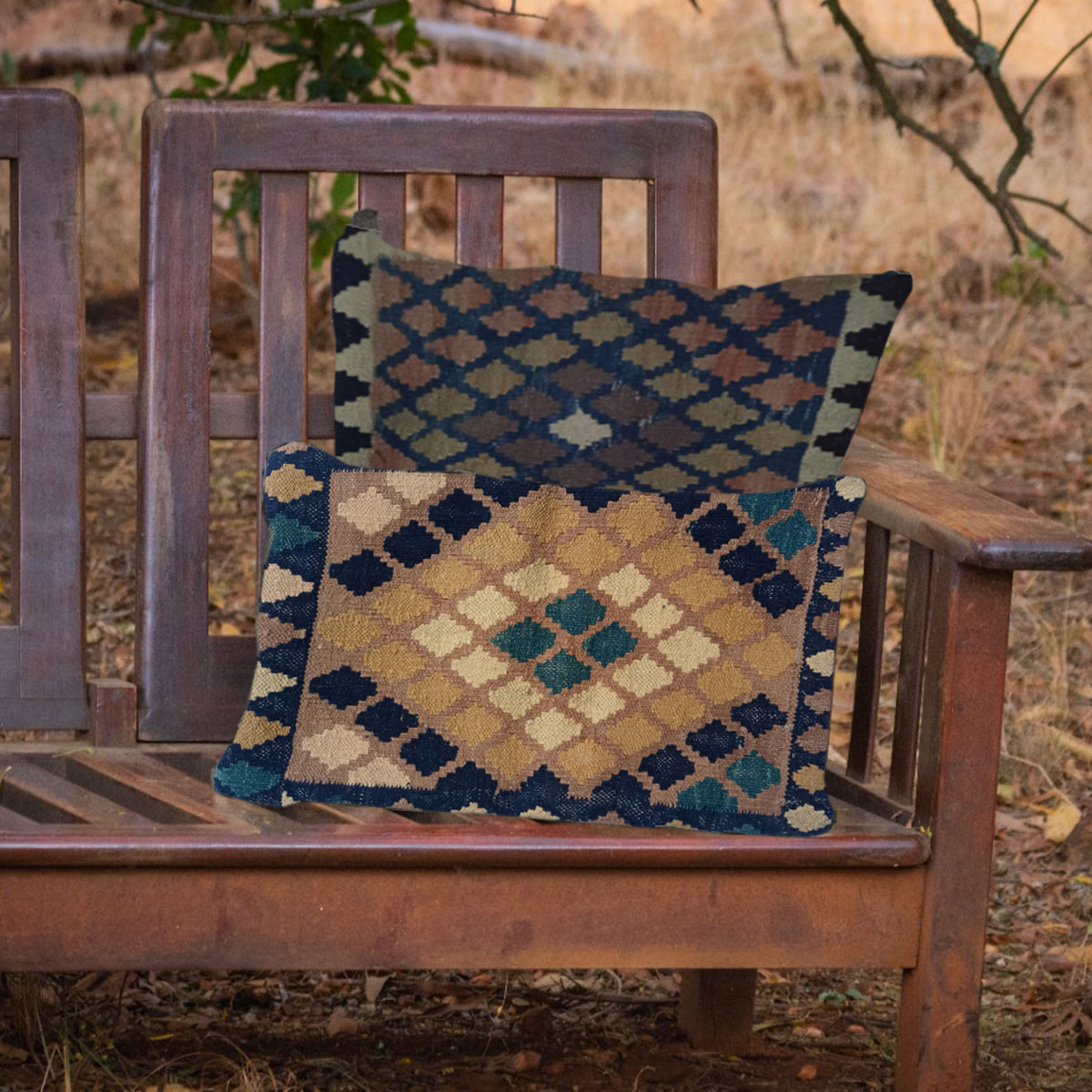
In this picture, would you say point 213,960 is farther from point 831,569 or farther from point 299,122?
point 299,122

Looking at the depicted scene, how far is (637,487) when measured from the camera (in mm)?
1862

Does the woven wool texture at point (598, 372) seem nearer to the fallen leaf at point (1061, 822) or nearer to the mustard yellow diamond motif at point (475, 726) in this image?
the mustard yellow diamond motif at point (475, 726)

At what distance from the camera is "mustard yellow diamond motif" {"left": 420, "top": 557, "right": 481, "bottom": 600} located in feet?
5.53

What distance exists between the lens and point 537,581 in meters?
1.69

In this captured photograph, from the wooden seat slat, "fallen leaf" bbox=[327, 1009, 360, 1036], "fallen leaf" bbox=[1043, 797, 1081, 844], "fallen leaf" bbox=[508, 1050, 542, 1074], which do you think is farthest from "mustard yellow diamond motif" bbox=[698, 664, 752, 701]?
"fallen leaf" bbox=[1043, 797, 1081, 844]

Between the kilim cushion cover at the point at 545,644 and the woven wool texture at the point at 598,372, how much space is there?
0.17 meters

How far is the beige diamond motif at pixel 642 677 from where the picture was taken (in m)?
1.67

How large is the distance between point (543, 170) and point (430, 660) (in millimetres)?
707

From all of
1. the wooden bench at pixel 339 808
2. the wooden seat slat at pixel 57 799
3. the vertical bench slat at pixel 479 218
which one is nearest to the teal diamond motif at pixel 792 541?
the wooden bench at pixel 339 808

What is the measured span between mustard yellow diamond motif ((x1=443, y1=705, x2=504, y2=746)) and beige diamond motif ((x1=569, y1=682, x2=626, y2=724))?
3.2 inches

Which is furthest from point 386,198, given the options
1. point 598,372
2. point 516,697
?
point 516,697

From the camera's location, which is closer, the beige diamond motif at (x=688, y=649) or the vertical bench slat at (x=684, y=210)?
the beige diamond motif at (x=688, y=649)

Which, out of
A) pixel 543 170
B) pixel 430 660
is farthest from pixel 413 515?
pixel 543 170

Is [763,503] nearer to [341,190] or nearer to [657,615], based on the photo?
[657,615]
